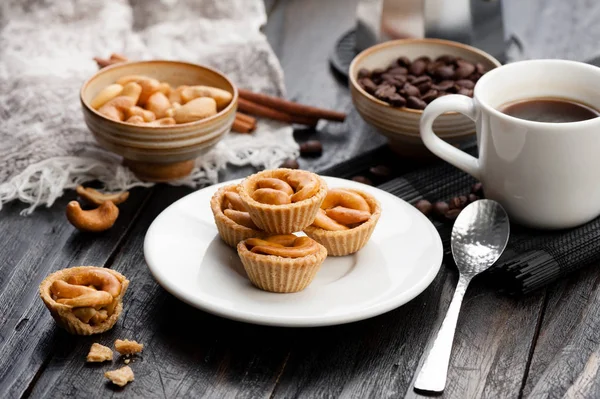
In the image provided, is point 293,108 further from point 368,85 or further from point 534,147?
point 534,147

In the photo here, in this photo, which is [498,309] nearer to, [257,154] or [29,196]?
[257,154]

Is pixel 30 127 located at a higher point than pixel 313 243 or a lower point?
lower

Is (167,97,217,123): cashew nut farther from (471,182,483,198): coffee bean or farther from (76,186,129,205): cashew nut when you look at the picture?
(471,182,483,198): coffee bean

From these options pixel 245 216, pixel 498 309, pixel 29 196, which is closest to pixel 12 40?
→ pixel 29 196

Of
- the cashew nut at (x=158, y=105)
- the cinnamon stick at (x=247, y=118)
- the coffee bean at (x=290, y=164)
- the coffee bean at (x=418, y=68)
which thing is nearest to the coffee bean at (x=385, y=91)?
the coffee bean at (x=418, y=68)

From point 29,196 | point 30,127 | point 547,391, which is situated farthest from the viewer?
point 30,127
